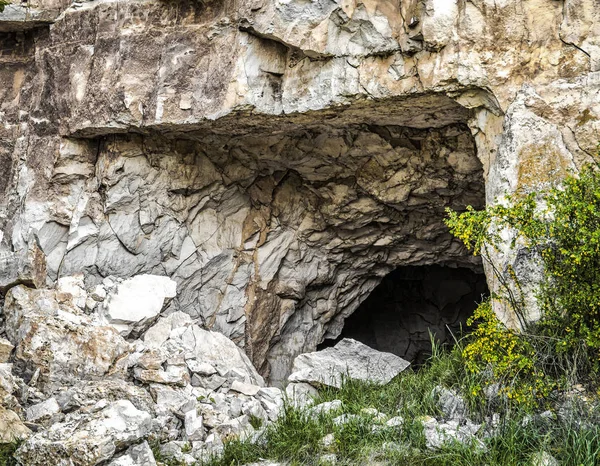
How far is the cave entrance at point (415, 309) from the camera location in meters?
13.1

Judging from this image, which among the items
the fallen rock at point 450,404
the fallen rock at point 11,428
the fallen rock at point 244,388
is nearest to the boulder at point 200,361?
the fallen rock at point 244,388

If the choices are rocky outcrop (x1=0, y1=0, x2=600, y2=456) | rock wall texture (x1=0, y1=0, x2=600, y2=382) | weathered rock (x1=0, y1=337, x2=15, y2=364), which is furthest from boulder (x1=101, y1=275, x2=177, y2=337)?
weathered rock (x1=0, y1=337, x2=15, y2=364)

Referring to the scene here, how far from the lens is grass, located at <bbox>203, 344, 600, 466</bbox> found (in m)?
5.04

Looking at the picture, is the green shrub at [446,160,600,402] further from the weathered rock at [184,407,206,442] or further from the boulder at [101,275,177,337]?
the boulder at [101,275,177,337]

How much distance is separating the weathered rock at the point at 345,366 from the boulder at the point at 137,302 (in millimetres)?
1762

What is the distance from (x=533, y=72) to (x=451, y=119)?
1556 mm

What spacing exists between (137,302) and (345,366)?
8.22ft

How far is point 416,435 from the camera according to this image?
5430 mm

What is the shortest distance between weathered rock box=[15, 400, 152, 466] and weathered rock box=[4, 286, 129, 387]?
123cm

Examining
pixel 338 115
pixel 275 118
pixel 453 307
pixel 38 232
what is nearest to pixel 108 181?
pixel 38 232

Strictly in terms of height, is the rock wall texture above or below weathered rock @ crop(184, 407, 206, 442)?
above

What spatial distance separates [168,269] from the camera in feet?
30.1

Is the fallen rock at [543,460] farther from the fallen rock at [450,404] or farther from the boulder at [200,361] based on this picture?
the boulder at [200,361]

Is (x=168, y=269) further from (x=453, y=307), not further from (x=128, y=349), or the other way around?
(x=453, y=307)
